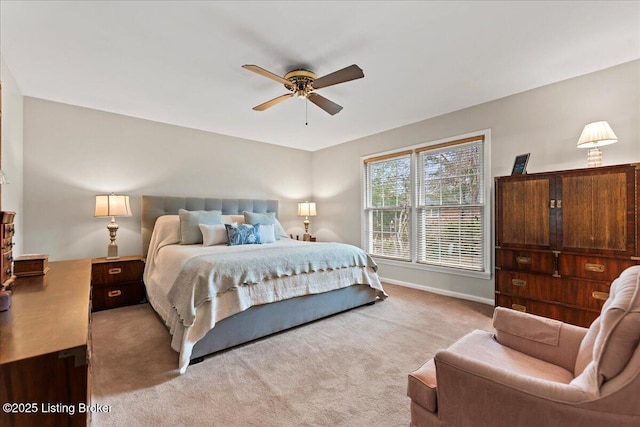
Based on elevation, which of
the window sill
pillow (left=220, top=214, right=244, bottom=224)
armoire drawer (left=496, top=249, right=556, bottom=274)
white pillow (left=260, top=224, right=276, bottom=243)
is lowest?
the window sill

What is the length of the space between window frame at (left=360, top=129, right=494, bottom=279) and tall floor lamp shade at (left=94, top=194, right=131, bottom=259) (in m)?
3.57

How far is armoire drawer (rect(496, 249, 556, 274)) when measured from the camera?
275 centimetres

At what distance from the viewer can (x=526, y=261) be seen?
290cm

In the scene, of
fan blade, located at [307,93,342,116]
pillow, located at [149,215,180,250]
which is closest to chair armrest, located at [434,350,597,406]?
fan blade, located at [307,93,342,116]

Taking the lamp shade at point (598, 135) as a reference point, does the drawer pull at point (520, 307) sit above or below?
below

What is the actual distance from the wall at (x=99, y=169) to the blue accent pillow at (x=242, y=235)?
1.35 meters

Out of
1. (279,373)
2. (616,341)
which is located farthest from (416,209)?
(616,341)

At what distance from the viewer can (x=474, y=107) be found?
3.73m

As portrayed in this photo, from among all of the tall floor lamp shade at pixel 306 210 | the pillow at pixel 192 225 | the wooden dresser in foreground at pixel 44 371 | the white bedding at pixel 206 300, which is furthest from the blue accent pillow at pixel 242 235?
the wooden dresser in foreground at pixel 44 371

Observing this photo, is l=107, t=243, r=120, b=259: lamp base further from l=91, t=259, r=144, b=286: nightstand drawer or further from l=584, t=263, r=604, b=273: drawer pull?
l=584, t=263, r=604, b=273: drawer pull

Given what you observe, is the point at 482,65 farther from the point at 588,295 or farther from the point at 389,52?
the point at 588,295

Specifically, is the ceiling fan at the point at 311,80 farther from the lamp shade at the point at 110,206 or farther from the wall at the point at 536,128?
the lamp shade at the point at 110,206

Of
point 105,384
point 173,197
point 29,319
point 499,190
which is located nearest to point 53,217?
point 173,197

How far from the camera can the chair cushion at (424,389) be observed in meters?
1.24
